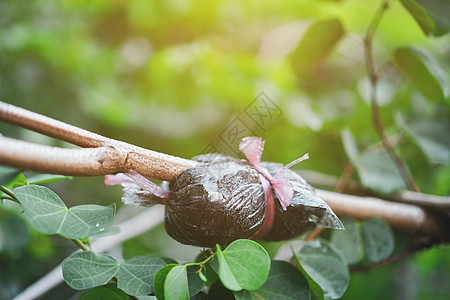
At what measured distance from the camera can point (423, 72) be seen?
1.95 ft

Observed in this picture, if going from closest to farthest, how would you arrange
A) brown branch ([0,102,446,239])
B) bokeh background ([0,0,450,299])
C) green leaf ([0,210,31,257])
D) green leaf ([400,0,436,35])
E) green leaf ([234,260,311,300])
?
brown branch ([0,102,446,239])
green leaf ([234,260,311,300])
green leaf ([400,0,436,35])
green leaf ([0,210,31,257])
bokeh background ([0,0,450,299])

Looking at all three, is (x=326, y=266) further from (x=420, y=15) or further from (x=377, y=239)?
(x=420, y=15)

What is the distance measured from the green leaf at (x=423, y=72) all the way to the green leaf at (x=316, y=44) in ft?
0.39

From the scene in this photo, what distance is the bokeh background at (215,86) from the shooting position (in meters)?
0.89

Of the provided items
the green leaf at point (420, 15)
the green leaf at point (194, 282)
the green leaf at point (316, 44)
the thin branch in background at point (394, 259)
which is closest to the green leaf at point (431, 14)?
the green leaf at point (420, 15)

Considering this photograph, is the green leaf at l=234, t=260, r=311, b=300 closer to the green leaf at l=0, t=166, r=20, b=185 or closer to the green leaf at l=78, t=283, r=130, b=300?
the green leaf at l=78, t=283, r=130, b=300

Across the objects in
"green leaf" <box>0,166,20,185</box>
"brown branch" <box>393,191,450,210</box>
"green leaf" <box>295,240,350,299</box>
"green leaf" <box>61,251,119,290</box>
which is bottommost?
"brown branch" <box>393,191,450,210</box>

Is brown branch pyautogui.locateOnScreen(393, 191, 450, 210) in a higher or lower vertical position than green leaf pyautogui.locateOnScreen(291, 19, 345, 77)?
lower

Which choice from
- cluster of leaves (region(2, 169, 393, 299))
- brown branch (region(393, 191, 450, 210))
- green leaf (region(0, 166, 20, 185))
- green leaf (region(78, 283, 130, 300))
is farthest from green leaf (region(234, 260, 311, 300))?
brown branch (region(393, 191, 450, 210))

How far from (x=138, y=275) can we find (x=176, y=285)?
65 millimetres

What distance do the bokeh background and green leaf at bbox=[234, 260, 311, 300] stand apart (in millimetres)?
417

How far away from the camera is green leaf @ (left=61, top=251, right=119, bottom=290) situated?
345 millimetres

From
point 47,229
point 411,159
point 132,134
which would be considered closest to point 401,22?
point 411,159

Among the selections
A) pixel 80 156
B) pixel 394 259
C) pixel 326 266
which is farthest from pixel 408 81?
pixel 80 156
